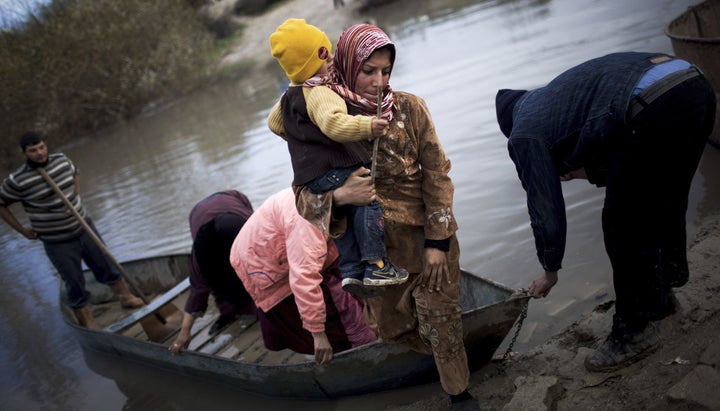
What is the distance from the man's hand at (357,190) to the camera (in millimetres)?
2158

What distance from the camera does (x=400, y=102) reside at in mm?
2250

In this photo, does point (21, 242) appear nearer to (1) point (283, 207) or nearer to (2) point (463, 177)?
(2) point (463, 177)

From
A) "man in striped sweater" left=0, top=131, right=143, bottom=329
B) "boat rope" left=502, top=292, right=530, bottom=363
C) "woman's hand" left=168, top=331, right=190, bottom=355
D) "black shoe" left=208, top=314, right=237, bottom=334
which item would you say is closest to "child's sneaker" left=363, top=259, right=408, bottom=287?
"boat rope" left=502, top=292, right=530, bottom=363

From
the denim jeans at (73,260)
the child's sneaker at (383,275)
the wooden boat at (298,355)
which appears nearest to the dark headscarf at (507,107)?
the child's sneaker at (383,275)

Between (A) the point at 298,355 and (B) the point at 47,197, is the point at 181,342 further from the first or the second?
(B) the point at 47,197

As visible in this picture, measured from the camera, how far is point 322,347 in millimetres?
3076

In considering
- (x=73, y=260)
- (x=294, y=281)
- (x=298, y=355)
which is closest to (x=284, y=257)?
(x=294, y=281)

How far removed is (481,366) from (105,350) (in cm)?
358

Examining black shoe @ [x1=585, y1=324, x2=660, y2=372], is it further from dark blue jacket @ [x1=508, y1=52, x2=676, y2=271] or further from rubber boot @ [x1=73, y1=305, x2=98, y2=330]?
rubber boot @ [x1=73, y1=305, x2=98, y2=330]

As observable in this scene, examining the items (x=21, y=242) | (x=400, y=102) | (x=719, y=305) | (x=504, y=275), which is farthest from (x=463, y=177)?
(x=21, y=242)

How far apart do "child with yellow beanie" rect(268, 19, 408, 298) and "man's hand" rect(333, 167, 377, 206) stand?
35 millimetres

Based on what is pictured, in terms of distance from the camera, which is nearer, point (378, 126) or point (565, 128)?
point (378, 126)

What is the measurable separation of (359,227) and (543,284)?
902mm

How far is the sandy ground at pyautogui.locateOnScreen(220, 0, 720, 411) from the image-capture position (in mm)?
2252
